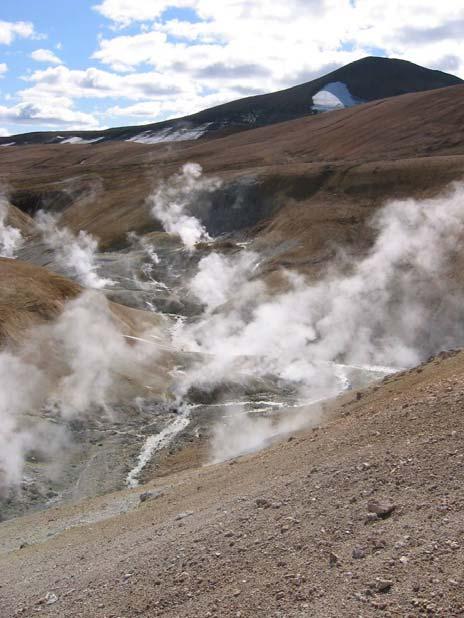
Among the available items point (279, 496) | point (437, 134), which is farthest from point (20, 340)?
point (437, 134)

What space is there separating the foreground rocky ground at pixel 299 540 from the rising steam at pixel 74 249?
47.3m

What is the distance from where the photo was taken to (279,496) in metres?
15.0

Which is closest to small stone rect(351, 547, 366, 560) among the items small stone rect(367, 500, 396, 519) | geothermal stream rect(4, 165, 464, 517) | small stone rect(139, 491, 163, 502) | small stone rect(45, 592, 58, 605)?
small stone rect(367, 500, 396, 519)

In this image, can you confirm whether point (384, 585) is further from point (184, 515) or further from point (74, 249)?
point (74, 249)

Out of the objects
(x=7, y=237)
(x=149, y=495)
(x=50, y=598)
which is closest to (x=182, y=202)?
(x=7, y=237)

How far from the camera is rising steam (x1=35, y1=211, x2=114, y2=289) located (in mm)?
66500

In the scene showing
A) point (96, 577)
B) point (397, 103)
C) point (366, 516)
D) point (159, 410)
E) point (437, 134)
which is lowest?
point (159, 410)

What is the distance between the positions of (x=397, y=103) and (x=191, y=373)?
9290 cm

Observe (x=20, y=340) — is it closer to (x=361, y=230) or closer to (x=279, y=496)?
(x=279, y=496)

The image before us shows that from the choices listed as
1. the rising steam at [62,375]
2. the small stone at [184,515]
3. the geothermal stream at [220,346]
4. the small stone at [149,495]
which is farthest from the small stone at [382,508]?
the rising steam at [62,375]

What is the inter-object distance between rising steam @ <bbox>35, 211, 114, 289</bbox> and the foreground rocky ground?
4727cm

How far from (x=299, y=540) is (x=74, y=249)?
237 feet

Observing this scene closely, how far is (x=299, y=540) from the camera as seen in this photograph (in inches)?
494

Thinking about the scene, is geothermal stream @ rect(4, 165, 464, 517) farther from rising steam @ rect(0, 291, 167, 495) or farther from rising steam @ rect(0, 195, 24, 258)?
rising steam @ rect(0, 195, 24, 258)
